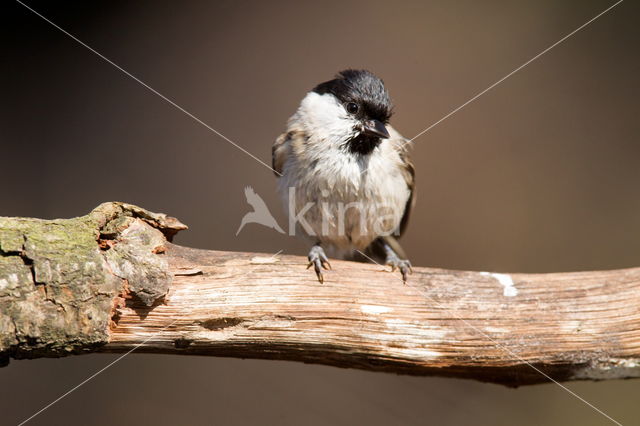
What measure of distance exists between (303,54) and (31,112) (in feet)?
4.72

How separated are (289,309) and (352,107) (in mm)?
834

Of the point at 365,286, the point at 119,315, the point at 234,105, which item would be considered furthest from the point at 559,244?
the point at 119,315

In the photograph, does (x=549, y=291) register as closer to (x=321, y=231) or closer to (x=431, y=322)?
(x=431, y=322)

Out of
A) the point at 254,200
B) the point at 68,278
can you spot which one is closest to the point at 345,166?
the point at 254,200

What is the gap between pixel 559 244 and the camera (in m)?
2.74

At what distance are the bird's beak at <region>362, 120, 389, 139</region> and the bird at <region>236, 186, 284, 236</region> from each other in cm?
81

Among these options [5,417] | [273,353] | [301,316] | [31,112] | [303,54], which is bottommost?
[5,417]

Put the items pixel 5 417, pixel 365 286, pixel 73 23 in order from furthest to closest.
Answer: pixel 73 23, pixel 5 417, pixel 365 286

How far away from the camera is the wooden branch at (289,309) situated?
46.7 inches

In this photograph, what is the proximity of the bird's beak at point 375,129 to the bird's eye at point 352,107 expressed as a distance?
0.07m

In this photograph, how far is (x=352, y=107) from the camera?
1878mm

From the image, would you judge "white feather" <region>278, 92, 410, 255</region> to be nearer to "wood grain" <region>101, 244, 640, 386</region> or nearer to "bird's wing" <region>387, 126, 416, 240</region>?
"bird's wing" <region>387, 126, 416, 240</region>

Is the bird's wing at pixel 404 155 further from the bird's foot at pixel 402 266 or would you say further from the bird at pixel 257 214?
Answer: the bird at pixel 257 214

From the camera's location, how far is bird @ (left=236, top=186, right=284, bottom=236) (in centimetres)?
256
